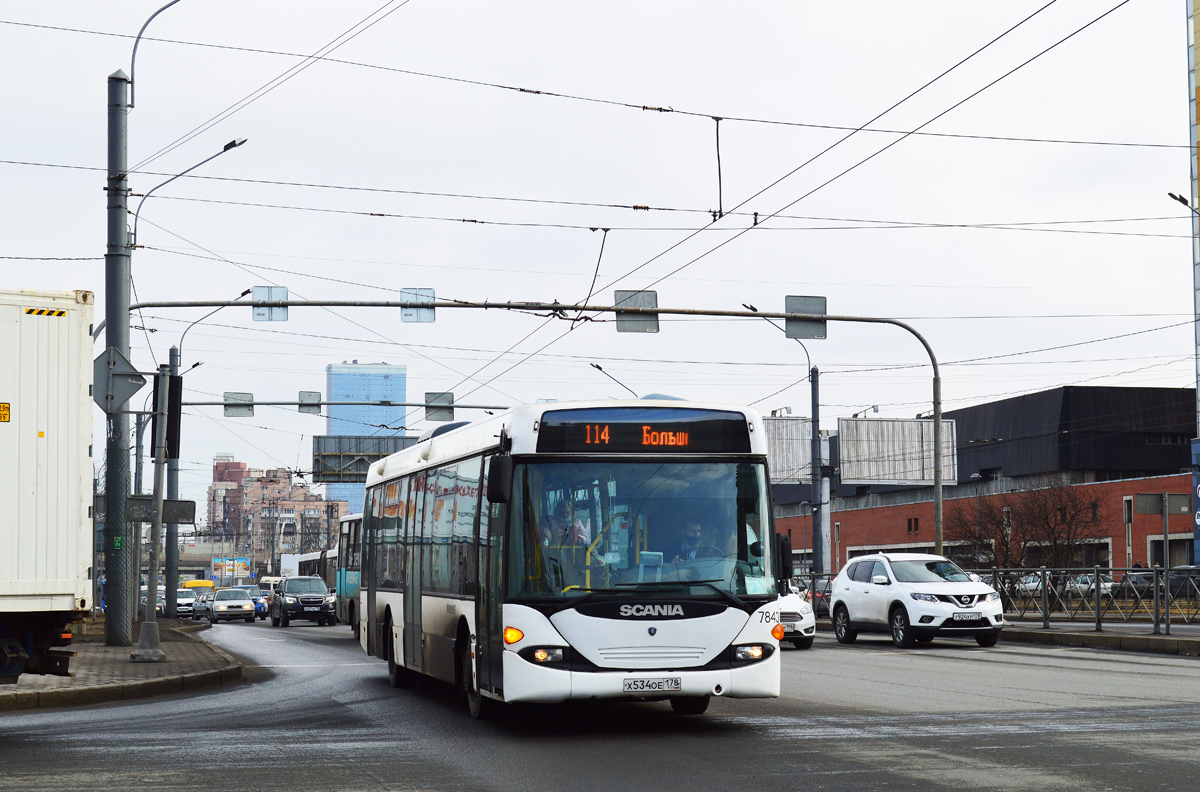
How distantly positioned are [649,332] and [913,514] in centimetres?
6411

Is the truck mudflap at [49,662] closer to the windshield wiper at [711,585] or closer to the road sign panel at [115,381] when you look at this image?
the windshield wiper at [711,585]

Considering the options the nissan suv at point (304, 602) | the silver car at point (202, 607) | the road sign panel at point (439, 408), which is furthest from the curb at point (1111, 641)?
the silver car at point (202, 607)

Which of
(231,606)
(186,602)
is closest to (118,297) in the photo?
(231,606)

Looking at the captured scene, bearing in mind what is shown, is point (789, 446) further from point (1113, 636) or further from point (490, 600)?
point (490, 600)

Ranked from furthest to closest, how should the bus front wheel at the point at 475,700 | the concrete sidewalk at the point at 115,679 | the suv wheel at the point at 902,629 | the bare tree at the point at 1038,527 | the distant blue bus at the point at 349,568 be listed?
1. the bare tree at the point at 1038,527
2. the distant blue bus at the point at 349,568
3. the suv wheel at the point at 902,629
4. the concrete sidewalk at the point at 115,679
5. the bus front wheel at the point at 475,700

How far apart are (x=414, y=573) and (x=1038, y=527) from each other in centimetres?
5819

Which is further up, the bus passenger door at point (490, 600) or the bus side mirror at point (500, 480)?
the bus side mirror at point (500, 480)

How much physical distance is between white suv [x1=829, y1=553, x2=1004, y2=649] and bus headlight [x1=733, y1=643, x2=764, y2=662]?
511 inches

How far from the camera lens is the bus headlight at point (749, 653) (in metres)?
11.4

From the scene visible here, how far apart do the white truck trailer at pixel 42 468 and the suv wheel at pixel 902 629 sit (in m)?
15.8

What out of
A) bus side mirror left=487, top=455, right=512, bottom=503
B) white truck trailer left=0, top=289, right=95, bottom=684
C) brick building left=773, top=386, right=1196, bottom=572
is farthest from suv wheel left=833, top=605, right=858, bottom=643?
brick building left=773, top=386, right=1196, bottom=572

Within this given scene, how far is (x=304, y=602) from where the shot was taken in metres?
48.5

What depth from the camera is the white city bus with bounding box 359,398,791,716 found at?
11141 millimetres

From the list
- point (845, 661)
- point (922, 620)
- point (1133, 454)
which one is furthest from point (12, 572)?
point (1133, 454)
